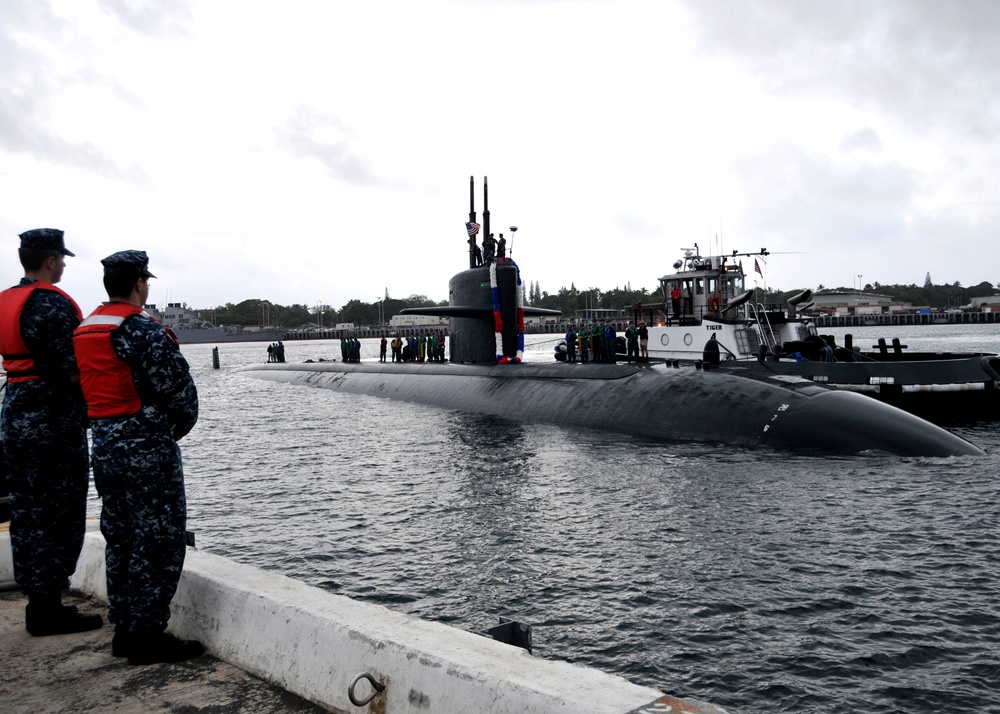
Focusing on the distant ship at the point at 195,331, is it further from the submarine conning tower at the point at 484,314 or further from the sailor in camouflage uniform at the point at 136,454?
the sailor in camouflage uniform at the point at 136,454

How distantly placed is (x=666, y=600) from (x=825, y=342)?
1785 centimetres

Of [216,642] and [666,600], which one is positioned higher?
[216,642]

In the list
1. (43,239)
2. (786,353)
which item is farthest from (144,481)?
(786,353)

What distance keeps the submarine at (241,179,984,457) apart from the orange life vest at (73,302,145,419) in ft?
39.6

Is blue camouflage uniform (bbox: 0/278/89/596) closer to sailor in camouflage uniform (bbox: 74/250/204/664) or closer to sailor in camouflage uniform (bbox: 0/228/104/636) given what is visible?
sailor in camouflage uniform (bbox: 0/228/104/636)

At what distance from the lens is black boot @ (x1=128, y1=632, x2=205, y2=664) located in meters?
3.58

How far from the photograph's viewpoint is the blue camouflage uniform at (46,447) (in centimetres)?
422

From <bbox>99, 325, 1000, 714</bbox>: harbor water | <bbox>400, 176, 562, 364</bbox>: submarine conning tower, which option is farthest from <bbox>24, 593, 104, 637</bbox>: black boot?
<bbox>400, 176, 562, 364</bbox>: submarine conning tower

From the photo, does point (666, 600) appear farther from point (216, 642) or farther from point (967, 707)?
point (216, 642)

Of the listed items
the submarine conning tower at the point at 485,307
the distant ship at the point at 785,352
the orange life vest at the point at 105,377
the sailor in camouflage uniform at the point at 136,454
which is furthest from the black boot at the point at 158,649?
the submarine conning tower at the point at 485,307

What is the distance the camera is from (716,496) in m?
11.3

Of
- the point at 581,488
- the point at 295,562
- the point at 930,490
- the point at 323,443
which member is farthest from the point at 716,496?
the point at 323,443

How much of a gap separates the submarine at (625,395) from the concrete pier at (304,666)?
38.7 feet

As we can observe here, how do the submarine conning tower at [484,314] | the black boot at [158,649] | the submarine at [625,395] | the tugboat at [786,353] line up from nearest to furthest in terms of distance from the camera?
the black boot at [158,649]
the submarine at [625,395]
the tugboat at [786,353]
the submarine conning tower at [484,314]
